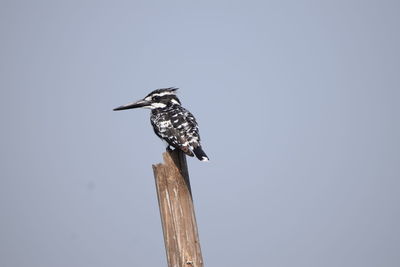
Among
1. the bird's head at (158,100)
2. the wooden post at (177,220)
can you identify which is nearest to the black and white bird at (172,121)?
the bird's head at (158,100)

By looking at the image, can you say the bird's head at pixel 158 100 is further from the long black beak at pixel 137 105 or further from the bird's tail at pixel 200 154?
the bird's tail at pixel 200 154

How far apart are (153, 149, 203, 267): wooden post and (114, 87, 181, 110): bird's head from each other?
4664 millimetres

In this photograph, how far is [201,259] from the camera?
525 centimetres

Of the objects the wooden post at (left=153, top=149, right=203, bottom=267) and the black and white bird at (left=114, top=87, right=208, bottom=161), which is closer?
the wooden post at (left=153, top=149, right=203, bottom=267)

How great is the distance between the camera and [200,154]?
7.43 m

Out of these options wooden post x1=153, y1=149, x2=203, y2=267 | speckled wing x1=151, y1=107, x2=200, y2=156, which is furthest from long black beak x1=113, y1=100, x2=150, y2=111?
wooden post x1=153, y1=149, x2=203, y2=267

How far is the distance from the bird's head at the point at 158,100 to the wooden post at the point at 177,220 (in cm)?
466

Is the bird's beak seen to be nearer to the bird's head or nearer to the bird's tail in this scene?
the bird's head

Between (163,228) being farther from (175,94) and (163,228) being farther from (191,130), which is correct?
(175,94)

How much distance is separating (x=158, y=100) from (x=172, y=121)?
1.61 meters

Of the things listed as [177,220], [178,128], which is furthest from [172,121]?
[177,220]

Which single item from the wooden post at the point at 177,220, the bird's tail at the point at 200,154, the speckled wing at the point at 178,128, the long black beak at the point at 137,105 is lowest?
the wooden post at the point at 177,220

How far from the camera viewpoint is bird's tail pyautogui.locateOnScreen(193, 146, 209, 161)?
289 inches

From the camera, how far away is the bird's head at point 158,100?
33.3ft
